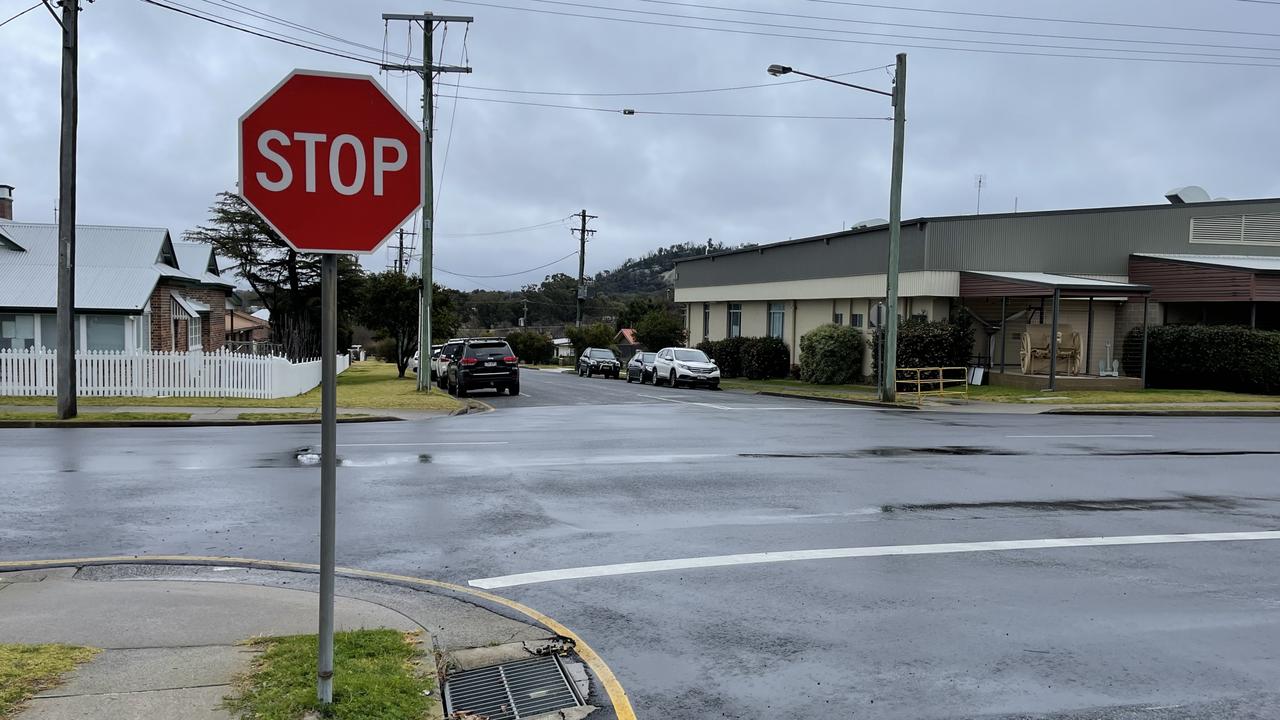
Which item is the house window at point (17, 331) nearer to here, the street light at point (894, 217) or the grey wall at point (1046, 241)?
the street light at point (894, 217)

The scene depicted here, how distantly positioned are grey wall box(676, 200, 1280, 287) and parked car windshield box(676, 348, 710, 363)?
638 centimetres

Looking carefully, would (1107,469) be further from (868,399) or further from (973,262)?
(973,262)

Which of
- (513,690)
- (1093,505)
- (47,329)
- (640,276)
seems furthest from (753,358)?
(640,276)

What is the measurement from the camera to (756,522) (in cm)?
876

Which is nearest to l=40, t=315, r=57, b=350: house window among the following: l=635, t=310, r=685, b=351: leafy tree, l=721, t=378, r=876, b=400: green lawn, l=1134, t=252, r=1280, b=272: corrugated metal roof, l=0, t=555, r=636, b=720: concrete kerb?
l=721, t=378, r=876, b=400: green lawn

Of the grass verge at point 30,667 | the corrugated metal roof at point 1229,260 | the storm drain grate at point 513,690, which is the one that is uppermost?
the corrugated metal roof at point 1229,260

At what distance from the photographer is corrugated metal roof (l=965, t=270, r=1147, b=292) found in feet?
90.7

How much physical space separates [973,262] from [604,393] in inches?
531

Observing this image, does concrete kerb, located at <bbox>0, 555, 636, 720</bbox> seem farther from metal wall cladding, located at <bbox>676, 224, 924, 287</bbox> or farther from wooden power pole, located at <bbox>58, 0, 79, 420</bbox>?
metal wall cladding, located at <bbox>676, 224, 924, 287</bbox>

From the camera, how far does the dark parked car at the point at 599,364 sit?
4994 cm

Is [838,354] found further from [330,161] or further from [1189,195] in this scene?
[330,161]


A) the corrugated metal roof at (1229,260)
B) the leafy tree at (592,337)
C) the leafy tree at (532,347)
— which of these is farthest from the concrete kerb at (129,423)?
the leafy tree at (532,347)

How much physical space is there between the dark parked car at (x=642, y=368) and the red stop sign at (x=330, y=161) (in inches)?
1406

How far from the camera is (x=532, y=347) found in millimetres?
84750
